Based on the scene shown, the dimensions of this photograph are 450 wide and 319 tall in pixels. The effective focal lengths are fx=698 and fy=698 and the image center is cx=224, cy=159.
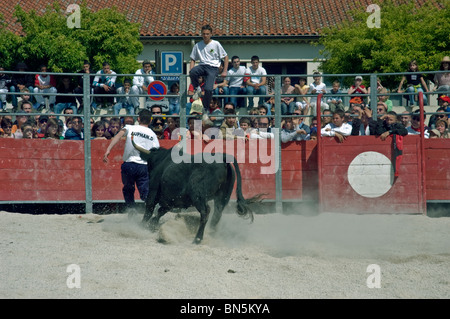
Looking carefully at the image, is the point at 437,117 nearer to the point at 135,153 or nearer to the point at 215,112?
the point at 215,112

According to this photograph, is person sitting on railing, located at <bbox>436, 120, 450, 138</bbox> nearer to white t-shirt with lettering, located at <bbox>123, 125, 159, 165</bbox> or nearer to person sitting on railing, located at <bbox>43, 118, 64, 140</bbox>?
white t-shirt with lettering, located at <bbox>123, 125, 159, 165</bbox>

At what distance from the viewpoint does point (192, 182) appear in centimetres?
845

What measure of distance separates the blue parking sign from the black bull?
441cm

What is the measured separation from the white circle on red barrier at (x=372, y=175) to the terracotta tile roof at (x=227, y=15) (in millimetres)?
19651

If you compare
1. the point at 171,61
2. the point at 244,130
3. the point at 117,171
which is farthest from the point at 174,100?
the point at 117,171

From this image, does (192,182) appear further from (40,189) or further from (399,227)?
(40,189)

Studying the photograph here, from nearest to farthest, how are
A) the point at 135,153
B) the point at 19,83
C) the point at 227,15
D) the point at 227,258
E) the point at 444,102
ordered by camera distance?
the point at 227,258 < the point at 135,153 < the point at 444,102 < the point at 19,83 < the point at 227,15

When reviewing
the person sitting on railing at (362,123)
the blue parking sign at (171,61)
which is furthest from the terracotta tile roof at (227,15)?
the person sitting on railing at (362,123)

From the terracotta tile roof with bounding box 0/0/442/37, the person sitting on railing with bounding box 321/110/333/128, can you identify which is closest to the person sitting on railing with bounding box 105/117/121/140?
the person sitting on railing with bounding box 321/110/333/128

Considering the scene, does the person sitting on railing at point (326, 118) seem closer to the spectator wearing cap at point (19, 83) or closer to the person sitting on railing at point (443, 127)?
the person sitting on railing at point (443, 127)

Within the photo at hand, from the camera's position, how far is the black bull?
27.7ft

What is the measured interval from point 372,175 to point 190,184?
3719 mm

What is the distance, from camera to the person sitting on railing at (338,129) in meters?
11.1

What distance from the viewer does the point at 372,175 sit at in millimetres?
10977
